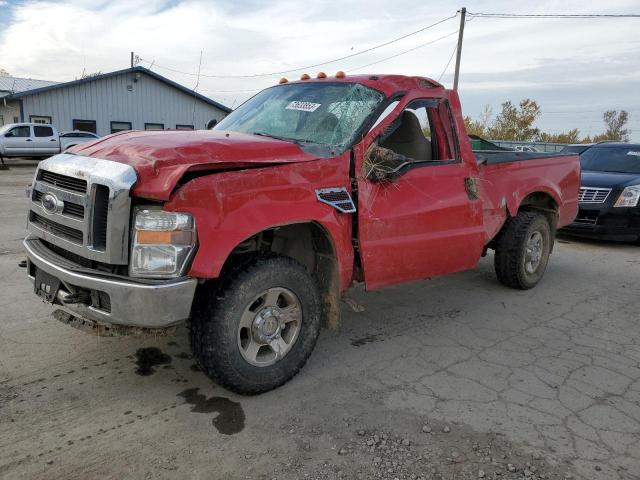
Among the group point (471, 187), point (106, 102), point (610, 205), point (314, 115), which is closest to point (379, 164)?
point (314, 115)

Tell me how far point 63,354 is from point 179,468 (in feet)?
5.65

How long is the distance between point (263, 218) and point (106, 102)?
27.9 metres

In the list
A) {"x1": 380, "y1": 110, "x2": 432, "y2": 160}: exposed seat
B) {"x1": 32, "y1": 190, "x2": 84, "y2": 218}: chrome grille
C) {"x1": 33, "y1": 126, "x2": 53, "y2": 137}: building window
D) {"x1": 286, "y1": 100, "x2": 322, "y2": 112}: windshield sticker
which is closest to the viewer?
{"x1": 32, "y1": 190, "x2": 84, "y2": 218}: chrome grille

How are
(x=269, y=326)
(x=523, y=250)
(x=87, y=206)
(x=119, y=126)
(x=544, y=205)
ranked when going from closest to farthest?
1. (x=87, y=206)
2. (x=269, y=326)
3. (x=523, y=250)
4. (x=544, y=205)
5. (x=119, y=126)

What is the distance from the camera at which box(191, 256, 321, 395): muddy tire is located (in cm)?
313

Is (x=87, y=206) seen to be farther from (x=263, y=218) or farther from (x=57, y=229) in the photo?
(x=263, y=218)

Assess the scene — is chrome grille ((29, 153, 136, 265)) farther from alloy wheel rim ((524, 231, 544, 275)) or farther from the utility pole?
the utility pole

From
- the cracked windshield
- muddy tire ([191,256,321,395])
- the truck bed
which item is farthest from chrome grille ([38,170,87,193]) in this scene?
the truck bed

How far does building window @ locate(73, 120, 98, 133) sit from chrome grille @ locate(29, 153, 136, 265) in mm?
26766

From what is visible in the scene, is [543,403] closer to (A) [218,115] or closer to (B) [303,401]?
(B) [303,401]

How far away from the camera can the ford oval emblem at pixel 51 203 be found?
3.28 meters

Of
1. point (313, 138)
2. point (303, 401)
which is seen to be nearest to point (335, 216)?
point (313, 138)

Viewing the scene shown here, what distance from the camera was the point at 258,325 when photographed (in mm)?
3328

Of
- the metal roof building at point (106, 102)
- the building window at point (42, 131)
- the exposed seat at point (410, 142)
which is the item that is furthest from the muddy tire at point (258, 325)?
the building window at point (42, 131)
